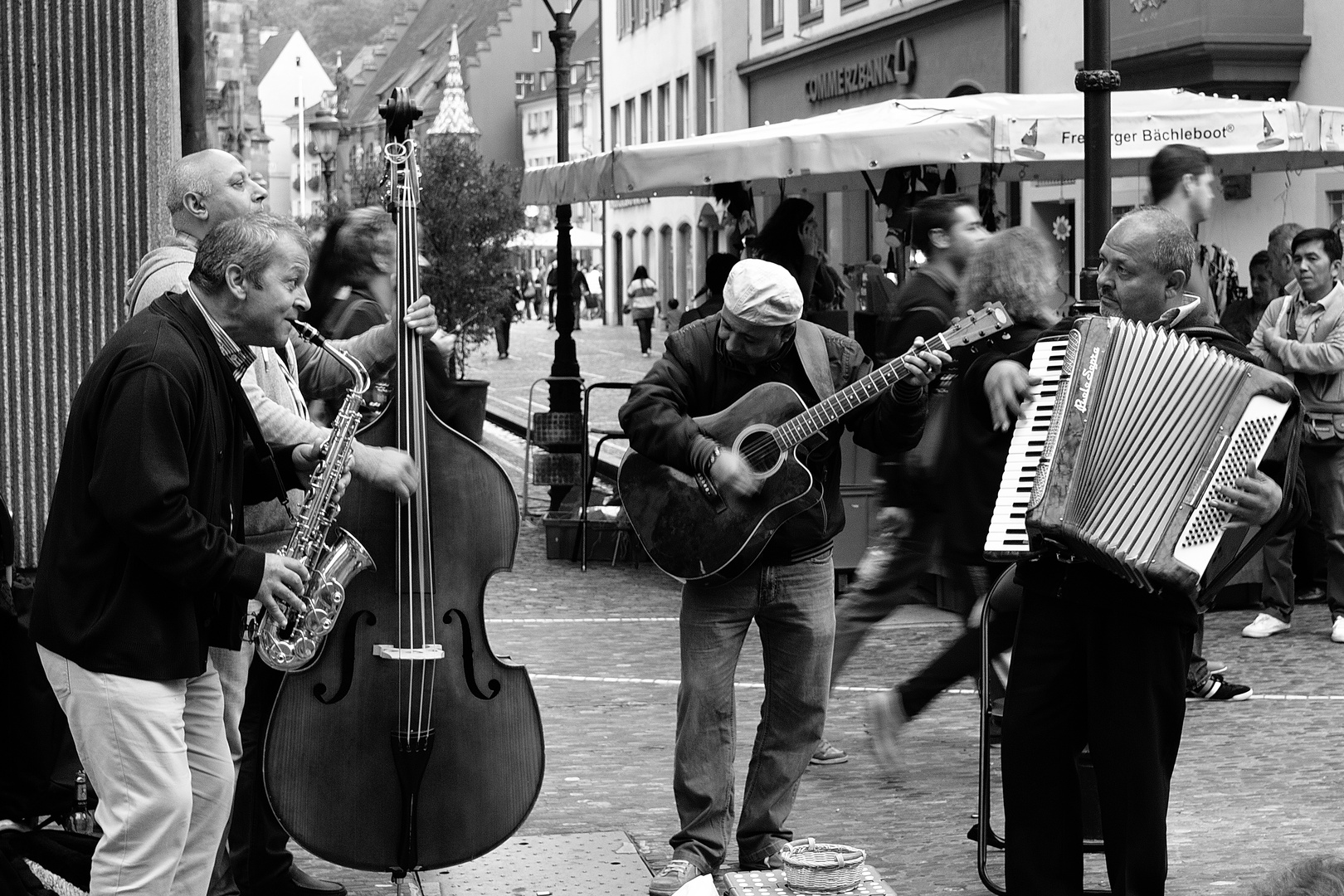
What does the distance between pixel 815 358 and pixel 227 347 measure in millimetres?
2052

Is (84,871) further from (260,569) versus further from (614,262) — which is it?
(614,262)

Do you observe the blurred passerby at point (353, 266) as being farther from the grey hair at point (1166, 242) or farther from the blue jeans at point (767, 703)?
the grey hair at point (1166, 242)

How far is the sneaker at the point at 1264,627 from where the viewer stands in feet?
31.1

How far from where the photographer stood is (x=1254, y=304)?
11461 mm

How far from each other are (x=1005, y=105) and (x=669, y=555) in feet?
19.3

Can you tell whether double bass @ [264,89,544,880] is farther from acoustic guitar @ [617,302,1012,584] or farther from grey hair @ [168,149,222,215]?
acoustic guitar @ [617,302,1012,584]

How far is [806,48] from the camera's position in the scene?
29656 millimetres

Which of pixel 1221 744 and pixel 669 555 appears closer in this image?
pixel 669 555

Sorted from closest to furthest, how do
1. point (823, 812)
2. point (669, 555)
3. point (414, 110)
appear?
point (414, 110) < point (669, 555) < point (823, 812)

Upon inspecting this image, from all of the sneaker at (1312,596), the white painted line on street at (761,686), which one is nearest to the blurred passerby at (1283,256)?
the sneaker at (1312,596)

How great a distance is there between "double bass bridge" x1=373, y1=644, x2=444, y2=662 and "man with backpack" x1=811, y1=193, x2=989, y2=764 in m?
1.60

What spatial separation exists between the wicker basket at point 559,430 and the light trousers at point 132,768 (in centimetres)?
889

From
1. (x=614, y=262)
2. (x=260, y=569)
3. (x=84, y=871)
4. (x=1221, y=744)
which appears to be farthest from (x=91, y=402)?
(x=614, y=262)

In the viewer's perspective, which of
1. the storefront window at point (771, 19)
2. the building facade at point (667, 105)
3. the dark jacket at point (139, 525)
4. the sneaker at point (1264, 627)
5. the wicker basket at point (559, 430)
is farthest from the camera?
the building facade at point (667, 105)
